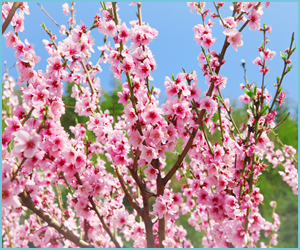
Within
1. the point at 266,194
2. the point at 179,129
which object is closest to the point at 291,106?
the point at 266,194

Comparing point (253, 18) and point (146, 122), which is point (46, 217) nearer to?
point (146, 122)

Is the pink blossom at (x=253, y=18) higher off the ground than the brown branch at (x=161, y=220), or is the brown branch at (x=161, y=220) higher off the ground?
the pink blossom at (x=253, y=18)

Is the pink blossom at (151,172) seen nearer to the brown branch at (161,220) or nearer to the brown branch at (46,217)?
the brown branch at (161,220)

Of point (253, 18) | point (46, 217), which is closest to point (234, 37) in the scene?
point (253, 18)

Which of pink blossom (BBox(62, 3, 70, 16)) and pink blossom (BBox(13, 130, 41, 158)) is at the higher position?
pink blossom (BBox(62, 3, 70, 16))

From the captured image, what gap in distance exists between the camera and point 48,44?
224cm

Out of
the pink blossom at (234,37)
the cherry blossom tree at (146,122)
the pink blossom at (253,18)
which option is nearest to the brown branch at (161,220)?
the cherry blossom tree at (146,122)

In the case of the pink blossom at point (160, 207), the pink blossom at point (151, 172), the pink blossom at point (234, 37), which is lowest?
the pink blossom at point (160, 207)

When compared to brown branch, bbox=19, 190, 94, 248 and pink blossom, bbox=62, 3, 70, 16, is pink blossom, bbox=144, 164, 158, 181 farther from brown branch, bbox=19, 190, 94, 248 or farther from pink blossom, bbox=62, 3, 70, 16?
pink blossom, bbox=62, 3, 70, 16

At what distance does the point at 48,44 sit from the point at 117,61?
0.98 metres

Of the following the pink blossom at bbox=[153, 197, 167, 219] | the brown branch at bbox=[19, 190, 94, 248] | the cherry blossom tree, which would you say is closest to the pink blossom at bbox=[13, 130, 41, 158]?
the cherry blossom tree

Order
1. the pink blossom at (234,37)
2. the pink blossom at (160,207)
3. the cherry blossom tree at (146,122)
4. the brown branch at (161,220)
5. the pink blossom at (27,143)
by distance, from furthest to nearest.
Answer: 1. the brown branch at (161,220)
2. the pink blossom at (160,207)
3. the pink blossom at (234,37)
4. the cherry blossom tree at (146,122)
5. the pink blossom at (27,143)

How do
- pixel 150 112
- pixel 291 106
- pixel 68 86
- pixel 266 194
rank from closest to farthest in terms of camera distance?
1. pixel 150 112
2. pixel 266 194
3. pixel 291 106
4. pixel 68 86

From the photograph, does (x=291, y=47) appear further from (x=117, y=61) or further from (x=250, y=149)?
(x=117, y=61)
